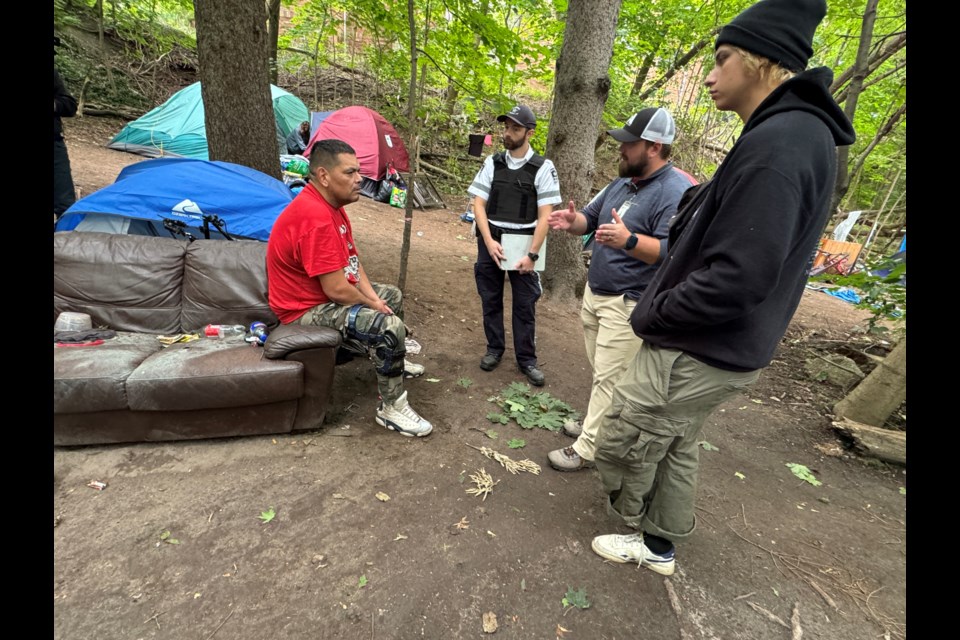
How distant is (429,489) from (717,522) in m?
1.72

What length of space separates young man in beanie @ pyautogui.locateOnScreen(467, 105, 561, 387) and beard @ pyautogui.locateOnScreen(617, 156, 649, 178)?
1.04m

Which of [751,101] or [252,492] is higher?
[751,101]

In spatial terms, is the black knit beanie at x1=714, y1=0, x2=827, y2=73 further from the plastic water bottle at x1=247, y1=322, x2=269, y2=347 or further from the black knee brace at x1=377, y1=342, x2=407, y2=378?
the plastic water bottle at x1=247, y1=322, x2=269, y2=347

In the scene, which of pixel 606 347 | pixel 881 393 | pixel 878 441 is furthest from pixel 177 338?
pixel 881 393

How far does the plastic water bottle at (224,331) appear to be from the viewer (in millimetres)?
3373

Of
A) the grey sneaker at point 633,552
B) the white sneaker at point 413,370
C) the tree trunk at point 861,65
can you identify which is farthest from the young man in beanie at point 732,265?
the tree trunk at point 861,65

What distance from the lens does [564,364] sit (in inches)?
171

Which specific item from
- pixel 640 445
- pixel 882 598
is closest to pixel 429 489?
pixel 640 445

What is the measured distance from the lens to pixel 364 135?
10.1 m

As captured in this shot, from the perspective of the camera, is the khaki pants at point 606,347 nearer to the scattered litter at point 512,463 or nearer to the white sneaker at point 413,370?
the scattered litter at point 512,463

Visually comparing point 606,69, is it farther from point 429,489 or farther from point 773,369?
point 429,489

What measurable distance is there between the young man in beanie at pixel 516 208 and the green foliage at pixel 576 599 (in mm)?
1955
